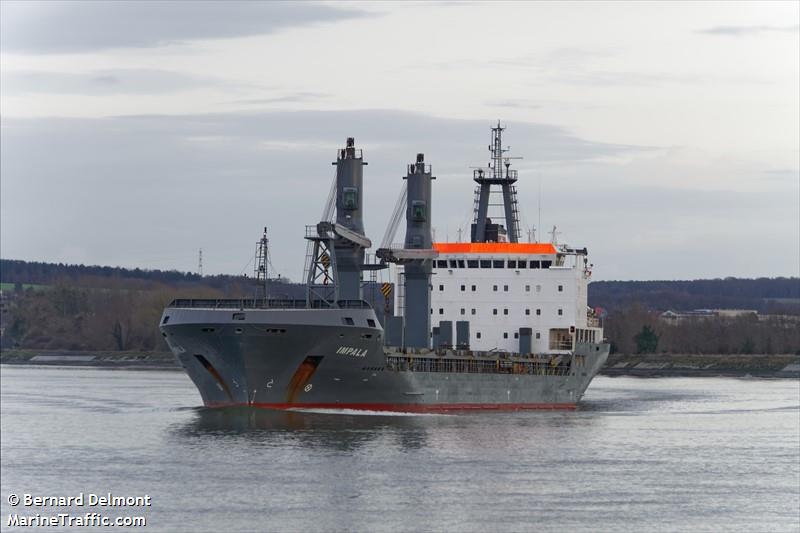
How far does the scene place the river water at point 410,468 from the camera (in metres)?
34.4

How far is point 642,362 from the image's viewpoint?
141 meters

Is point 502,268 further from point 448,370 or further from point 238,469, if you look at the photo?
point 238,469

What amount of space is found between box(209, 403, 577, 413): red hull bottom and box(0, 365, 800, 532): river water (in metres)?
0.68

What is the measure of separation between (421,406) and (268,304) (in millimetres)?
7977

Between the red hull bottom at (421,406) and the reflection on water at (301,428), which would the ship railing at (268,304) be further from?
the reflection on water at (301,428)

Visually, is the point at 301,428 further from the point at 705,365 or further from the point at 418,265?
the point at 705,365

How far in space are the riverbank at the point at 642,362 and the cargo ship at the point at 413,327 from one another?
6123cm

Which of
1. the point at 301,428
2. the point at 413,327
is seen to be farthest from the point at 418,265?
the point at 301,428

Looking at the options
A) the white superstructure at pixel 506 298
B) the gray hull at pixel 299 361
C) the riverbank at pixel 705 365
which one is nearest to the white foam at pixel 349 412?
the gray hull at pixel 299 361

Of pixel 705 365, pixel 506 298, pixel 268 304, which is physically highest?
pixel 506 298

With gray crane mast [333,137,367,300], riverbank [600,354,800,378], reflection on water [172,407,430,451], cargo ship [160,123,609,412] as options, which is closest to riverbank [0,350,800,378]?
riverbank [600,354,800,378]

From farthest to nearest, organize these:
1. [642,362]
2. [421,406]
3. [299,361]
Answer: [642,362]
[421,406]
[299,361]

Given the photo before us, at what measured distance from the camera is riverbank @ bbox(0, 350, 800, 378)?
13288cm

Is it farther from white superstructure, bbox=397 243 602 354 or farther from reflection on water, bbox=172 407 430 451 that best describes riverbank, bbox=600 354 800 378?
reflection on water, bbox=172 407 430 451
